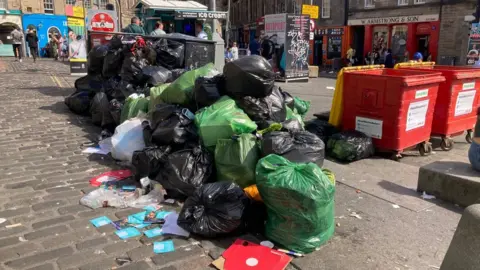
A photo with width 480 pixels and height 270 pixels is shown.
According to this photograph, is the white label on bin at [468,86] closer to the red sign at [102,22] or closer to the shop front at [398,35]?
the red sign at [102,22]

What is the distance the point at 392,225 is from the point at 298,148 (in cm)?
108

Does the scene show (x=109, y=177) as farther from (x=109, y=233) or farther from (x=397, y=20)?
(x=397, y=20)

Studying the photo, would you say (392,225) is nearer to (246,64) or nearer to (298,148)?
(298,148)

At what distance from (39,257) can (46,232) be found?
0.41 metres

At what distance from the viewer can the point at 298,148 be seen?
3830 millimetres

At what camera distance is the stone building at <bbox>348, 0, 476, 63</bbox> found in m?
20.5

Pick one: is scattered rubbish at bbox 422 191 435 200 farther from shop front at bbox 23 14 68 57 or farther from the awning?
shop front at bbox 23 14 68 57

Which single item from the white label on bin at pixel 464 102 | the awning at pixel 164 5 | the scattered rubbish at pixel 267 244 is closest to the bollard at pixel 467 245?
the scattered rubbish at pixel 267 244

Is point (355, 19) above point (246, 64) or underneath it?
above

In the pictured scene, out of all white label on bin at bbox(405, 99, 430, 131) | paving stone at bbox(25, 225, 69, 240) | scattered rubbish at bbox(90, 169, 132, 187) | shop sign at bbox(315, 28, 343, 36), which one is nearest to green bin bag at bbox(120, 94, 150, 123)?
scattered rubbish at bbox(90, 169, 132, 187)

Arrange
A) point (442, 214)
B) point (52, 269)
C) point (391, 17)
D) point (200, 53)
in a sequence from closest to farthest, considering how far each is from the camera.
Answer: point (52, 269) → point (442, 214) → point (200, 53) → point (391, 17)

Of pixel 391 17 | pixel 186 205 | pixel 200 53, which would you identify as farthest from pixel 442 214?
pixel 391 17

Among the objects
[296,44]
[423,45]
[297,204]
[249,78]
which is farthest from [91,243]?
[423,45]

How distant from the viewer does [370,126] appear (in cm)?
529
